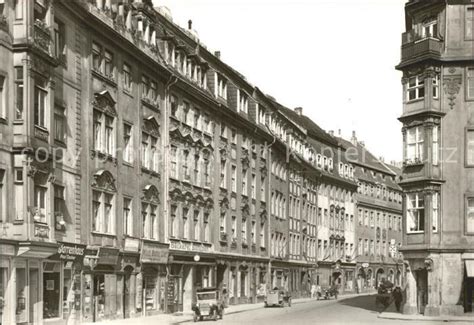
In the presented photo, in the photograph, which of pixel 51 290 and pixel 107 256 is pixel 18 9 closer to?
pixel 51 290

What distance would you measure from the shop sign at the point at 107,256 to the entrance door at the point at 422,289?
54.9ft

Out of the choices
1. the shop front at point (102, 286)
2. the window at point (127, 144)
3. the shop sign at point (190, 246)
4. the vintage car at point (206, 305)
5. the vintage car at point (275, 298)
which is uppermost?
the window at point (127, 144)

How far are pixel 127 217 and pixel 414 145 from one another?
16.1 metres

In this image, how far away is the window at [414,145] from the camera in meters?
42.7

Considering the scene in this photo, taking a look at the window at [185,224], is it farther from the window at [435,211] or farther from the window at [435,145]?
the window at [435,145]

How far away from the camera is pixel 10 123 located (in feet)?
86.9

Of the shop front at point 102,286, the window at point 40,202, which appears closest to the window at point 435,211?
the shop front at point 102,286

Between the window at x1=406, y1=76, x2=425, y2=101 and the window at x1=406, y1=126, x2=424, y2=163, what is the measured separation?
1745 mm

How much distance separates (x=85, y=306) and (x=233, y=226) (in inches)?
959

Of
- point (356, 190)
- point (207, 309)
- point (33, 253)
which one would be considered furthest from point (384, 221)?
point (33, 253)

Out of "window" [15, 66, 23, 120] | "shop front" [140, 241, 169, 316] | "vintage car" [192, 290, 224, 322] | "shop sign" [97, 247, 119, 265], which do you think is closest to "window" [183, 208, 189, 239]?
"shop front" [140, 241, 169, 316]

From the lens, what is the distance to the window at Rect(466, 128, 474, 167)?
41781mm

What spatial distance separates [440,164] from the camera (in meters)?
42.0

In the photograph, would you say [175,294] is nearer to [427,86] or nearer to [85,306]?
[85,306]
